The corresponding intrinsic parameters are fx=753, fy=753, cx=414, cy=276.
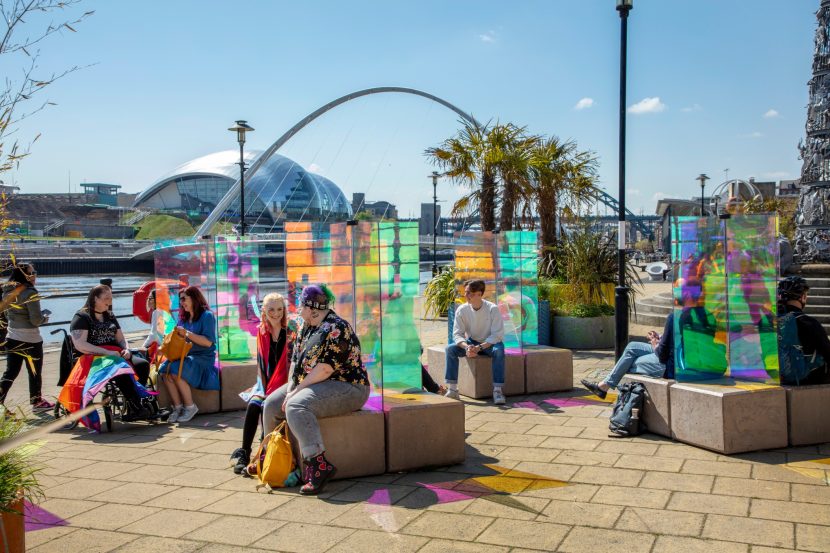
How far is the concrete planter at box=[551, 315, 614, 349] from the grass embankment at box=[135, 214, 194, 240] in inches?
3286

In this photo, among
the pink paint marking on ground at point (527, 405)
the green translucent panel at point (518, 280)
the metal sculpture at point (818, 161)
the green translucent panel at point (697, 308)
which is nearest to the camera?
the green translucent panel at point (697, 308)

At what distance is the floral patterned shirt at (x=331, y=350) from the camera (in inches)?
220

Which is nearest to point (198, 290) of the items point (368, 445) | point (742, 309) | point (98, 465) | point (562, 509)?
point (98, 465)

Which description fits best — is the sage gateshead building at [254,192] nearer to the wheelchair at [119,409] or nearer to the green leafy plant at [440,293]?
the green leafy plant at [440,293]

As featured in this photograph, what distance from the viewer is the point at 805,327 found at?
6.31 meters

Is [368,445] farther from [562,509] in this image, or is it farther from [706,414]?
[706,414]

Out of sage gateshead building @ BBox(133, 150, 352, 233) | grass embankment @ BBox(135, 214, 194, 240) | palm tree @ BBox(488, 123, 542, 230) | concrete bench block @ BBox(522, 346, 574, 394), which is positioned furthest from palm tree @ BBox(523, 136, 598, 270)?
Answer: grass embankment @ BBox(135, 214, 194, 240)

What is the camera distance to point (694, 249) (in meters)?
6.50

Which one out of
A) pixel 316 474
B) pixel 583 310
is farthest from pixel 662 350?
pixel 583 310

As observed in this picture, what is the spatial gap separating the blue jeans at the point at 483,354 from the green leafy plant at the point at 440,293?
762 centimetres

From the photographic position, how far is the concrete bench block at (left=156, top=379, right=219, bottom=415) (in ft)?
26.7

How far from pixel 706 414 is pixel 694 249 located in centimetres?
141

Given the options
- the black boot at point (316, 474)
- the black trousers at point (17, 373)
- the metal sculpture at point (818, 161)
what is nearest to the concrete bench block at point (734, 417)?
the black boot at point (316, 474)

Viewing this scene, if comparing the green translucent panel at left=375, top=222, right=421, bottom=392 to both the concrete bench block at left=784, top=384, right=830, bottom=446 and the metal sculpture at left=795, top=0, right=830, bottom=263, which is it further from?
the metal sculpture at left=795, top=0, right=830, bottom=263
